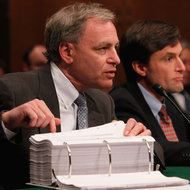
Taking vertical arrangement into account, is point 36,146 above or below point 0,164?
above

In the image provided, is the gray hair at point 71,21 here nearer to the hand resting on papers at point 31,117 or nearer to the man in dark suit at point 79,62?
the man in dark suit at point 79,62

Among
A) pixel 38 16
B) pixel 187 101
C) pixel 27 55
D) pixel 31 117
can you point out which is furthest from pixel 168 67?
pixel 38 16

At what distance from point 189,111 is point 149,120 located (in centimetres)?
219

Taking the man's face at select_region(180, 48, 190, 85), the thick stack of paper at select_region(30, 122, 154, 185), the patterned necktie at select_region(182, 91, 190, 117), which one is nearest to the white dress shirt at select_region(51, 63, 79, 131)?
the thick stack of paper at select_region(30, 122, 154, 185)

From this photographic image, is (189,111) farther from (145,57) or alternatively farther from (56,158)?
(56,158)

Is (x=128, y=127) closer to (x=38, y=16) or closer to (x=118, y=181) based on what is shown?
(x=118, y=181)

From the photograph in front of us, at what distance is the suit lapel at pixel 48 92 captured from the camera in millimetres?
2090

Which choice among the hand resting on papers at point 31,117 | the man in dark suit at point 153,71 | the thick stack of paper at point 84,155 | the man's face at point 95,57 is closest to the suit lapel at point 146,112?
the man in dark suit at point 153,71

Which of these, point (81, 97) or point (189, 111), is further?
point (189, 111)

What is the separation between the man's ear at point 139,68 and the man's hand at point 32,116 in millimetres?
1433

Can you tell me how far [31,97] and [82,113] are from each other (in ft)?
1.00

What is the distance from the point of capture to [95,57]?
2373 mm

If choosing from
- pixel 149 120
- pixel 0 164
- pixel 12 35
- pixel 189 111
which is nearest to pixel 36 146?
pixel 0 164

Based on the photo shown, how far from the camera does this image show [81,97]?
92.7 inches
